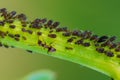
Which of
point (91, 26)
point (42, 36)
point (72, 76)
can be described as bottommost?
point (72, 76)

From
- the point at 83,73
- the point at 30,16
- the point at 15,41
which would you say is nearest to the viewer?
the point at 15,41

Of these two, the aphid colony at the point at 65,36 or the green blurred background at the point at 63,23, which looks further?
the green blurred background at the point at 63,23

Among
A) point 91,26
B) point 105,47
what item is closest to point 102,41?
point 105,47

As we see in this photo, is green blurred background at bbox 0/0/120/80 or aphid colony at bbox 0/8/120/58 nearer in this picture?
aphid colony at bbox 0/8/120/58

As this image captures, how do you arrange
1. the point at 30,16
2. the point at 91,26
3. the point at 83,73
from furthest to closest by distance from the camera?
the point at 30,16, the point at 91,26, the point at 83,73

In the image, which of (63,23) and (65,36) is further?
(63,23)

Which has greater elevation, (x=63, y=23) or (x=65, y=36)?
(x=63, y=23)

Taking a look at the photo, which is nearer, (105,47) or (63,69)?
(105,47)

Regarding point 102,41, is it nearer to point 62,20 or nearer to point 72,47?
point 72,47
